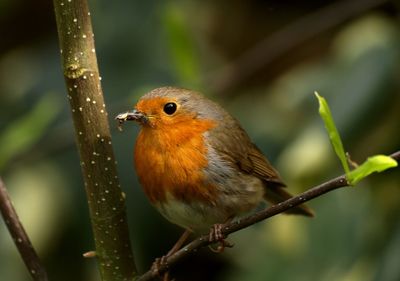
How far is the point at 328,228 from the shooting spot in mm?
3350

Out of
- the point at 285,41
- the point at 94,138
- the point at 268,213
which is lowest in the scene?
the point at 268,213

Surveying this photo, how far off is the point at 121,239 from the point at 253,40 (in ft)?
11.0

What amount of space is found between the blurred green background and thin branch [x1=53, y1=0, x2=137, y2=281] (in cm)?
99

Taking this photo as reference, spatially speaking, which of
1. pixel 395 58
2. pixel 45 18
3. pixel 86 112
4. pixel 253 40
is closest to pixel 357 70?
pixel 395 58

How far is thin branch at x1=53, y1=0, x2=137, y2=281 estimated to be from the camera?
222 cm

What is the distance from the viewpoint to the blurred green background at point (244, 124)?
332 cm

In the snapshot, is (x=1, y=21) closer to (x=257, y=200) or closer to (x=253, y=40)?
(x=253, y=40)

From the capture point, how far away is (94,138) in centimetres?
231

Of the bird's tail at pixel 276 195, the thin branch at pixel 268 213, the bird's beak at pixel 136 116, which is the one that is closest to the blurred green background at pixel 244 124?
the bird's tail at pixel 276 195

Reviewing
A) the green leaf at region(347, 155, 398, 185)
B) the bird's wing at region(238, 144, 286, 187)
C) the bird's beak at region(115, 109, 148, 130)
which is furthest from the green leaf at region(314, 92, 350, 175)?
the bird's wing at region(238, 144, 286, 187)

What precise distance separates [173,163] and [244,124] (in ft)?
3.95

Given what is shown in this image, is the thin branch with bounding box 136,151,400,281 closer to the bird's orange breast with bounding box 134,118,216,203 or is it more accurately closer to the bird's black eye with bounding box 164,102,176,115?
the bird's orange breast with bounding box 134,118,216,203

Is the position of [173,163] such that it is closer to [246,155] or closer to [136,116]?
[136,116]

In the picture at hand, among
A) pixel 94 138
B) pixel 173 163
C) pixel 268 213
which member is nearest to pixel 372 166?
pixel 268 213
